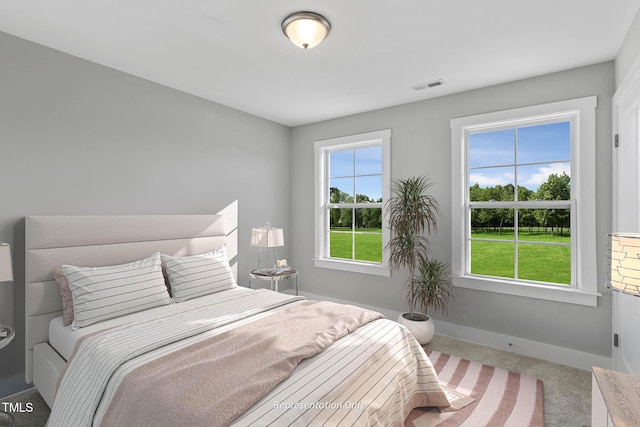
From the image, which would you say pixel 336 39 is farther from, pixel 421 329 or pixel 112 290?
pixel 421 329

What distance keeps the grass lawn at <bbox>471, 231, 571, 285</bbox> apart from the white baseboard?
62 centimetres

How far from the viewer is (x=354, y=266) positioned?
420 cm

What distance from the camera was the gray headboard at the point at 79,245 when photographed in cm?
234

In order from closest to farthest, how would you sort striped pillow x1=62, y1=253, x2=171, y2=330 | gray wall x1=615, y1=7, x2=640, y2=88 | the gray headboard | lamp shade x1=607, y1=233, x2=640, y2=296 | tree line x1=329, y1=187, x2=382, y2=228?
lamp shade x1=607, y1=233, x2=640, y2=296 → gray wall x1=615, y1=7, x2=640, y2=88 → striped pillow x1=62, y1=253, x2=171, y2=330 → the gray headboard → tree line x1=329, y1=187, x2=382, y2=228

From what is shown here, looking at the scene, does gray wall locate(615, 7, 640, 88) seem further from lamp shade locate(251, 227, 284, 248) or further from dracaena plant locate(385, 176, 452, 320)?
lamp shade locate(251, 227, 284, 248)

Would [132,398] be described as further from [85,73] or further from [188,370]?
[85,73]

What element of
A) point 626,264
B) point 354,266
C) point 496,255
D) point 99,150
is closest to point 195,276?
point 99,150

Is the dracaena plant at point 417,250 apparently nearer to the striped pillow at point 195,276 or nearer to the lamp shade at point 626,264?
the striped pillow at point 195,276

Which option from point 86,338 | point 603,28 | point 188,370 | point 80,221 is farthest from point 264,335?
point 603,28

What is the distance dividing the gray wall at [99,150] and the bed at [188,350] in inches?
7.9

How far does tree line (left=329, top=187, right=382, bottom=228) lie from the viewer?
430 cm

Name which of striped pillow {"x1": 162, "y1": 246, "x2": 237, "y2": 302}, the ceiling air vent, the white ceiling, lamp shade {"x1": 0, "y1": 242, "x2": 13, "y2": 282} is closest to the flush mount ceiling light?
the white ceiling

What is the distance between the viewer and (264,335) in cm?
194

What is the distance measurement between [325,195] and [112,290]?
284 centimetres
